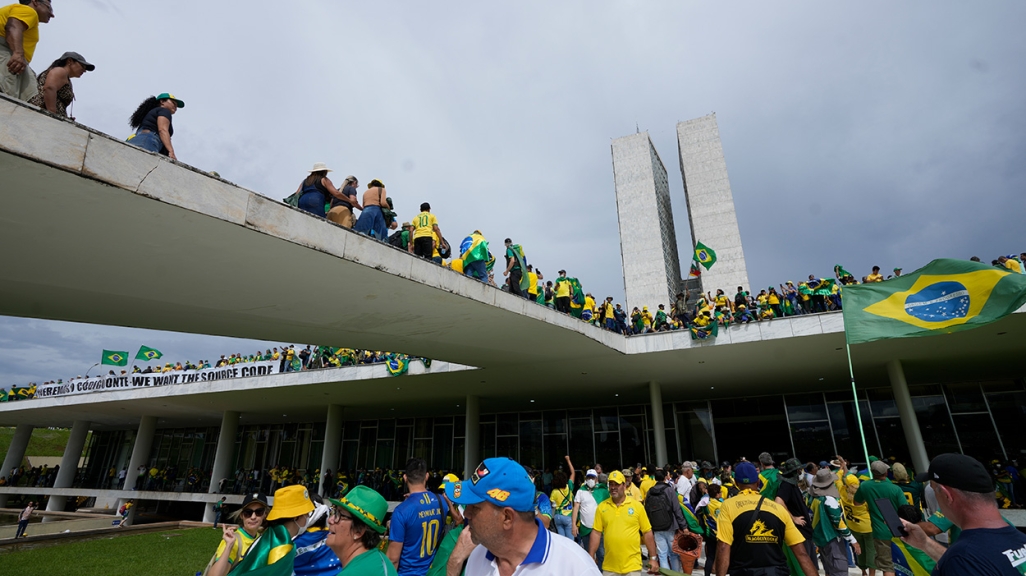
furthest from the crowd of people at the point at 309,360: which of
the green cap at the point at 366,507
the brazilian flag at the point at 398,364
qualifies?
the green cap at the point at 366,507

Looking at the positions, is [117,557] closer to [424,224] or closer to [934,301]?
[424,224]

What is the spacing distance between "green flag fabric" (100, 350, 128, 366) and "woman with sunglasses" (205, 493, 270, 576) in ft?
90.5

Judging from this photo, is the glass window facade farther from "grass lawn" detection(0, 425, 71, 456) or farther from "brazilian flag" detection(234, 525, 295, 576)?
"grass lawn" detection(0, 425, 71, 456)

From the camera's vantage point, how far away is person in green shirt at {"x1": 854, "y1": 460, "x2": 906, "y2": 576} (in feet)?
18.8

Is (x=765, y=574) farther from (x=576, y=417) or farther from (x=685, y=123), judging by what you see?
(x=685, y=123)

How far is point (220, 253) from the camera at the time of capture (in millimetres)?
6398

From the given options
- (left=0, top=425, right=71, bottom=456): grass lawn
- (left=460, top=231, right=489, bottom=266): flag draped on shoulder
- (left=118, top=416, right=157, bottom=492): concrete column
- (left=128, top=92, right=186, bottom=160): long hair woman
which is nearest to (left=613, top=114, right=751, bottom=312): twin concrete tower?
(left=460, top=231, right=489, bottom=266): flag draped on shoulder

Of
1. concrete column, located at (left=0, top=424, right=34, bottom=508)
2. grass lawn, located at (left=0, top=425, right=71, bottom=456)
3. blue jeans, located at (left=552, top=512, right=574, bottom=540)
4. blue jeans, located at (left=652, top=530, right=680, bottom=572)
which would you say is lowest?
blue jeans, located at (left=652, top=530, right=680, bottom=572)

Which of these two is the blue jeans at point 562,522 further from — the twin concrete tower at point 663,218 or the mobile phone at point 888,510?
the twin concrete tower at point 663,218

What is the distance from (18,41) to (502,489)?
19.8 ft

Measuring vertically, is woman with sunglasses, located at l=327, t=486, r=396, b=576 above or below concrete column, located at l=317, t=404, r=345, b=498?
below

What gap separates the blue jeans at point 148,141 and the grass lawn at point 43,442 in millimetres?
67826

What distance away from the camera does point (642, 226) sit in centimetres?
3659

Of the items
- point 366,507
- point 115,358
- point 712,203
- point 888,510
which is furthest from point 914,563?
point 712,203
